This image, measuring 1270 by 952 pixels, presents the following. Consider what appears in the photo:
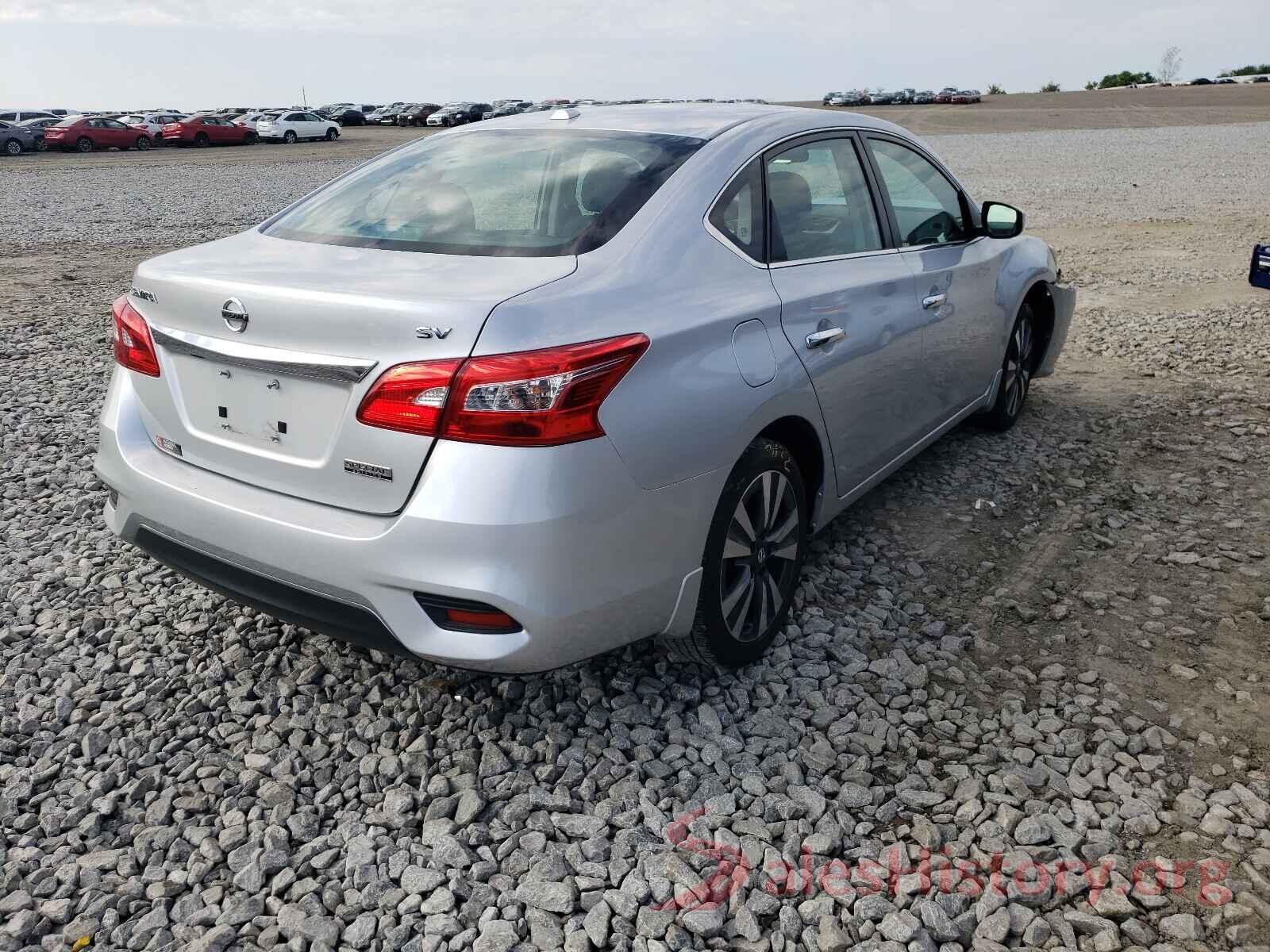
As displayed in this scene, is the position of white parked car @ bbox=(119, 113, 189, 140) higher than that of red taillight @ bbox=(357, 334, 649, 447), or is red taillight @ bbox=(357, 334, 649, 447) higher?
red taillight @ bbox=(357, 334, 649, 447)

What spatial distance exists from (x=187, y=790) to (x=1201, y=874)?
262 cm

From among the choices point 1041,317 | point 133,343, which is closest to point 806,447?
point 133,343

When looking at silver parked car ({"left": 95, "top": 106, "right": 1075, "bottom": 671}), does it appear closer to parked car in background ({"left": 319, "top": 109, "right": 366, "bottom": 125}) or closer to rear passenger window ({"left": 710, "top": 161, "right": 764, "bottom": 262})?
rear passenger window ({"left": 710, "top": 161, "right": 764, "bottom": 262})

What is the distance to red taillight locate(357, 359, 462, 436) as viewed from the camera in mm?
2402

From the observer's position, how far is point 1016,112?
1918 inches

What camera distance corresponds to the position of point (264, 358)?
8.63 feet

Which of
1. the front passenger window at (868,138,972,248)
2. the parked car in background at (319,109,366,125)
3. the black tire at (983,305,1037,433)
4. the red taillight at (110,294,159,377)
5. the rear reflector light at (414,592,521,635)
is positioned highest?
the front passenger window at (868,138,972,248)

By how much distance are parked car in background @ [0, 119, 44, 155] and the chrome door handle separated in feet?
124

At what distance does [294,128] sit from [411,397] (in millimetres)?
42092

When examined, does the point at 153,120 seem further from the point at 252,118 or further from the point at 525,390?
the point at 525,390

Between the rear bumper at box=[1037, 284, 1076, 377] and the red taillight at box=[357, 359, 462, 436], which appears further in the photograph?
the rear bumper at box=[1037, 284, 1076, 377]

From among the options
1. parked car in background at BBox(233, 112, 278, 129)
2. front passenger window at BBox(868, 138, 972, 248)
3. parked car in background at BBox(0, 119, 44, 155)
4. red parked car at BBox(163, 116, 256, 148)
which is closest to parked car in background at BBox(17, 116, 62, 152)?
parked car in background at BBox(0, 119, 44, 155)

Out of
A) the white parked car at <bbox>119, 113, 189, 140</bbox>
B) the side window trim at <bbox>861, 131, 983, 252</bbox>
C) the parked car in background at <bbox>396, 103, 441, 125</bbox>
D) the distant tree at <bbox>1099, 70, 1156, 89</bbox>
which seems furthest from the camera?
the distant tree at <bbox>1099, 70, 1156, 89</bbox>

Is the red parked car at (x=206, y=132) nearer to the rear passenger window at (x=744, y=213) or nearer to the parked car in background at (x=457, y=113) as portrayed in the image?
the parked car in background at (x=457, y=113)
